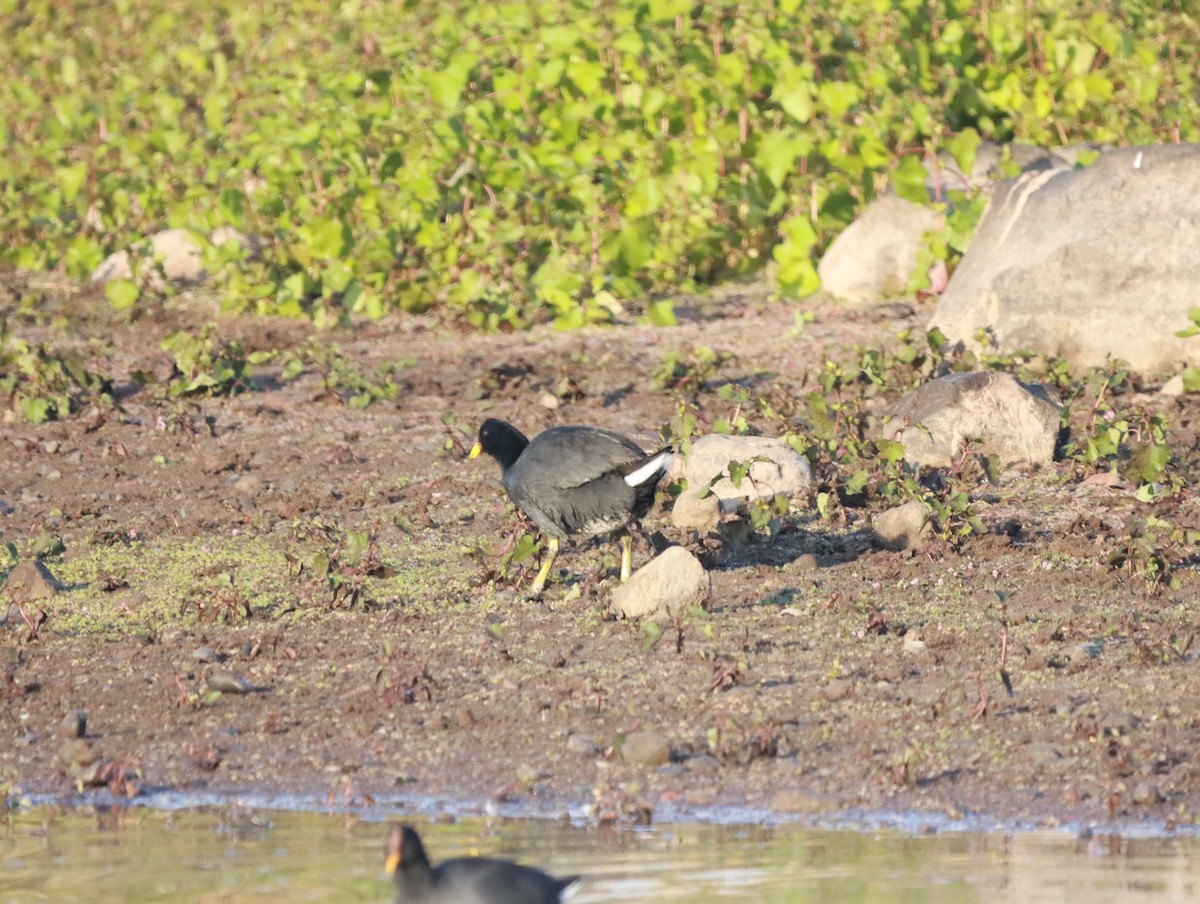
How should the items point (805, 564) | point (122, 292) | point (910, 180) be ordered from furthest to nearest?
point (122, 292)
point (910, 180)
point (805, 564)

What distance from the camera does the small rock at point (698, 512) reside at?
26.2ft

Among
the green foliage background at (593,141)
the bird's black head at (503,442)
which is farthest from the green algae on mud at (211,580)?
the green foliage background at (593,141)

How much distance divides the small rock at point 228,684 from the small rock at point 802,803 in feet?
6.71

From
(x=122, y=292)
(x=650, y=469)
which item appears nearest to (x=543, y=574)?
(x=650, y=469)

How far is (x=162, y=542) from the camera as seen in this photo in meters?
8.42

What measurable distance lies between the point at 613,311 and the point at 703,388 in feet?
4.43

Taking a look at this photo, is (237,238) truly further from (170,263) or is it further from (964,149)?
(964,149)

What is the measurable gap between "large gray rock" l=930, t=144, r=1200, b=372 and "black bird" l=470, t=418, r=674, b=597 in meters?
3.40

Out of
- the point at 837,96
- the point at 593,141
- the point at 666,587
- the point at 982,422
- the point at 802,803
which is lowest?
the point at 802,803

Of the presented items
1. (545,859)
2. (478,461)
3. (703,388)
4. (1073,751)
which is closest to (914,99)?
(703,388)

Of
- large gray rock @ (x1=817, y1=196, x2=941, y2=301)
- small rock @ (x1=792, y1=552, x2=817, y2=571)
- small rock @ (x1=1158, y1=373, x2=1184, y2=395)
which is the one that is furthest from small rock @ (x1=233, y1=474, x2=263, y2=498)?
small rock @ (x1=1158, y1=373, x2=1184, y2=395)

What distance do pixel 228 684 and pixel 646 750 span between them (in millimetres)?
1619

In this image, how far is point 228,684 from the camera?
646 centimetres

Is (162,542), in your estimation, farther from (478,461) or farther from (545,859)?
(545,859)
